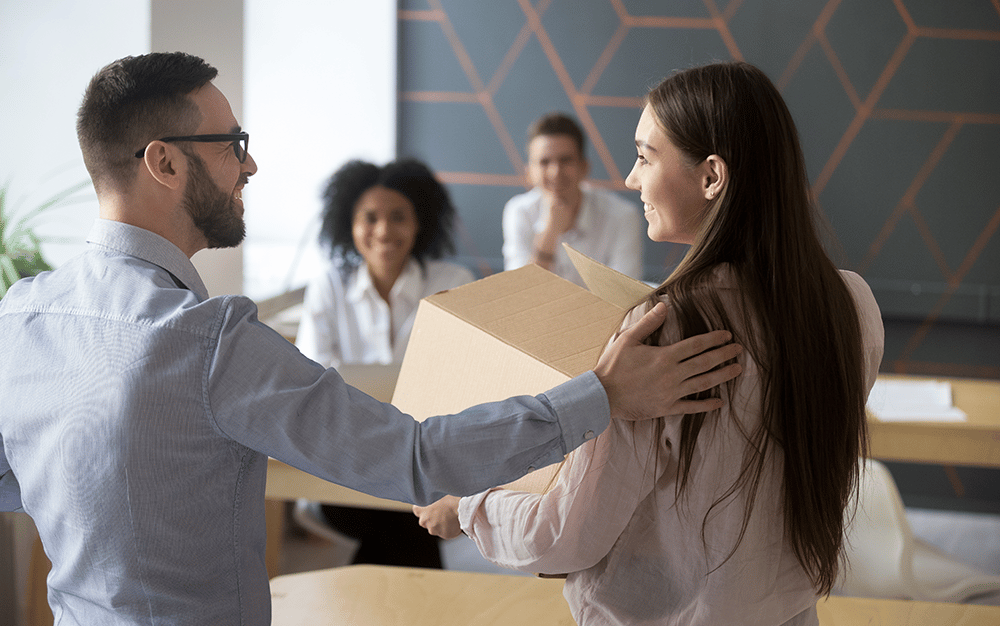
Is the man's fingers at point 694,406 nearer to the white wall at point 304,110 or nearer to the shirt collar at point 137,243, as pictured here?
the shirt collar at point 137,243

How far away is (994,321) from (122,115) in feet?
11.9

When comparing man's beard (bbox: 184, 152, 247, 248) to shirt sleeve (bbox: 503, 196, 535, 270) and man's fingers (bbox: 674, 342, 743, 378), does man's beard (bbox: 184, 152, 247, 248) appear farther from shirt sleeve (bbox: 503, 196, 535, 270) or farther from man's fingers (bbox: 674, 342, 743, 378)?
shirt sleeve (bbox: 503, 196, 535, 270)

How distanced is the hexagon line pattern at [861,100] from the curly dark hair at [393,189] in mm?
1005

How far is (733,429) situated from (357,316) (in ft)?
7.04

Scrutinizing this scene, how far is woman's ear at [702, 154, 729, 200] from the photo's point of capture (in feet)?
3.06

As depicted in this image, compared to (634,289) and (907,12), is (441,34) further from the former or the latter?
(634,289)

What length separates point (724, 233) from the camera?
0.93m

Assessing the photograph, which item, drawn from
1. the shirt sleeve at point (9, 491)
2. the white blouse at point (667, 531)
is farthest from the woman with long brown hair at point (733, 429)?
the shirt sleeve at point (9, 491)

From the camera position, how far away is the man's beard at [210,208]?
1.01 metres

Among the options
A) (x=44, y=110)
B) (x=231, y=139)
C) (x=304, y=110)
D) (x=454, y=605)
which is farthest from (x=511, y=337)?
(x=304, y=110)

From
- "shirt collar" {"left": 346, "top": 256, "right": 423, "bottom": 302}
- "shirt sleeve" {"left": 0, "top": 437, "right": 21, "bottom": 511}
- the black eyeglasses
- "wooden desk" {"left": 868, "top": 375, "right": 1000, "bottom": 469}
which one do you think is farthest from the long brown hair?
"shirt collar" {"left": 346, "top": 256, "right": 423, "bottom": 302}

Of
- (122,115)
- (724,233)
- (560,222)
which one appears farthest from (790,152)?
(560,222)

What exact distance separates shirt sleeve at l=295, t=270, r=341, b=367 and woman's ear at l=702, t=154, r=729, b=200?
207 centimetres

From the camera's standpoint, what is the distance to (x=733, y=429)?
2.97 ft
